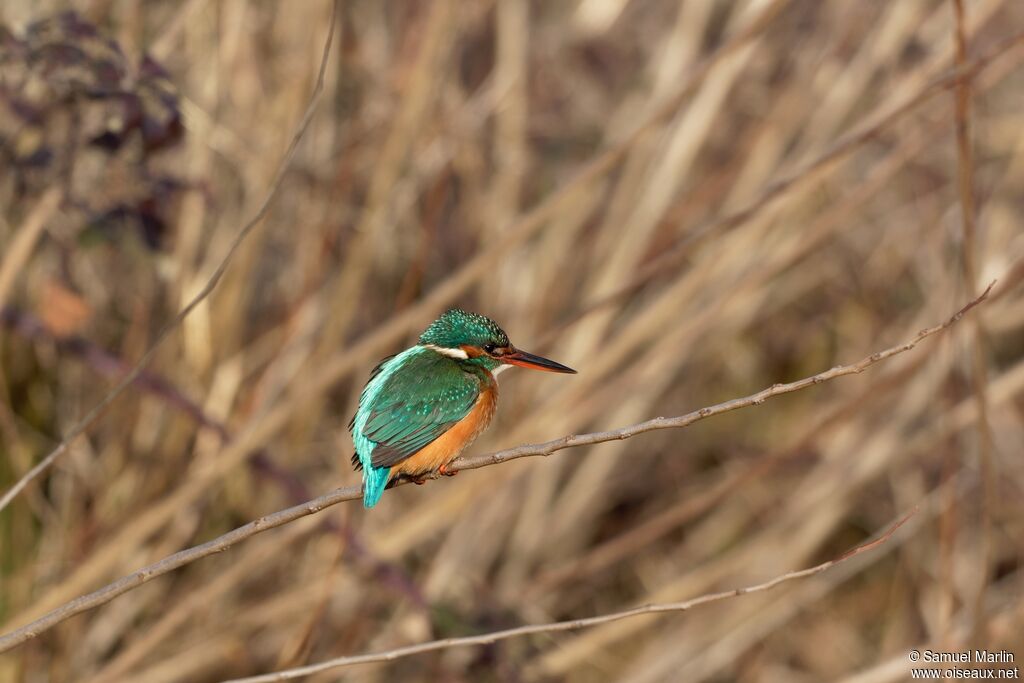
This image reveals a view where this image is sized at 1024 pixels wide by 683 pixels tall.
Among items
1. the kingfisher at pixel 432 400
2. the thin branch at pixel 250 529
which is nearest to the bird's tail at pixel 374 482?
the kingfisher at pixel 432 400

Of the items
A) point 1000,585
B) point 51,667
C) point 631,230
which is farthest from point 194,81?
point 1000,585

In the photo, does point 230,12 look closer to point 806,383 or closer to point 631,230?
point 631,230

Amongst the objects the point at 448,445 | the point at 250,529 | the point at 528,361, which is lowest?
the point at 250,529

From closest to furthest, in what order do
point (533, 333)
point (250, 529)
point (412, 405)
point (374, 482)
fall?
point (250, 529) → point (374, 482) → point (412, 405) → point (533, 333)

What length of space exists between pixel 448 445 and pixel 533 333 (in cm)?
157

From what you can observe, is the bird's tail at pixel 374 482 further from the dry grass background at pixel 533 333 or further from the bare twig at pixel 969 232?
the bare twig at pixel 969 232

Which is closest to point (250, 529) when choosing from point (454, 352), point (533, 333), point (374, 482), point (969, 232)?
point (374, 482)

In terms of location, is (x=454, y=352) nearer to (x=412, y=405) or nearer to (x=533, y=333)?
(x=412, y=405)

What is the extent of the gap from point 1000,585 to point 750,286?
6.33 ft

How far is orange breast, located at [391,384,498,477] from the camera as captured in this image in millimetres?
2062

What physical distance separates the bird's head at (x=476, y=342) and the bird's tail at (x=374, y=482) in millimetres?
354

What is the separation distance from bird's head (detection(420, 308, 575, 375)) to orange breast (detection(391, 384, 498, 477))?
0.10 metres

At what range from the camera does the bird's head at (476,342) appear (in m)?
2.22

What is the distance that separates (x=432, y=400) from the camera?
2.08m
